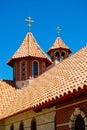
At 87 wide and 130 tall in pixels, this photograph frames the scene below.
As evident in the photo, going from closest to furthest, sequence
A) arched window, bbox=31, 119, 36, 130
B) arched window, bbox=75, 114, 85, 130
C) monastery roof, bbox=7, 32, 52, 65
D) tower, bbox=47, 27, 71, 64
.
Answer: arched window, bbox=75, 114, 85, 130 → arched window, bbox=31, 119, 36, 130 → monastery roof, bbox=7, 32, 52, 65 → tower, bbox=47, 27, 71, 64

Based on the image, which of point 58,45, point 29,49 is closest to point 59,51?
point 58,45

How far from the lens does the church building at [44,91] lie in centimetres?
1130

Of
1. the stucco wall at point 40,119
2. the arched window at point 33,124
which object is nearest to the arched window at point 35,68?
the stucco wall at point 40,119

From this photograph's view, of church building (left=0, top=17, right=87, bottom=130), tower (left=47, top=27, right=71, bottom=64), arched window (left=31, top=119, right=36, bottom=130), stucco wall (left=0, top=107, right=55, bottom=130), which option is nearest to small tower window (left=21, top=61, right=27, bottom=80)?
church building (left=0, top=17, right=87, bottom=130)

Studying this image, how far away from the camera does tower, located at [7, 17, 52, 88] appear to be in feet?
89.9

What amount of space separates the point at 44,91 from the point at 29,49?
1352cm

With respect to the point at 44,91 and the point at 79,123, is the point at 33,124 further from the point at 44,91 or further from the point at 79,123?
the point at 79,123

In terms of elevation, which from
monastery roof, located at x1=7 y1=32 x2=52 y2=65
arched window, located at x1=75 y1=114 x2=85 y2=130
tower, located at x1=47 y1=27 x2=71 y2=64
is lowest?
arched window, located at x1=75 y1=114 x2=85 y2=130

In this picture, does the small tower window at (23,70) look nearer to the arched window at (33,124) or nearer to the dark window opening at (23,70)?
the dark window opening at (23,70)

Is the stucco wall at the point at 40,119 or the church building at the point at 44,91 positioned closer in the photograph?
the church building at the point at 44,91

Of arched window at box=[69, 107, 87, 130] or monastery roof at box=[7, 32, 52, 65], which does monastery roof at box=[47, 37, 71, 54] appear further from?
arched window at box=[69, 107, 87, 130]

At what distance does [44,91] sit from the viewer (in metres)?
15.0

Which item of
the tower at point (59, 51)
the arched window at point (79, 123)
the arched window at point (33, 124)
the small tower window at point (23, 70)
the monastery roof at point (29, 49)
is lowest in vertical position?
the arched window at point (79, 123)

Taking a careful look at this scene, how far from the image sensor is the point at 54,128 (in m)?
13.1
